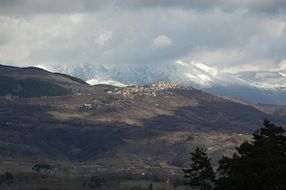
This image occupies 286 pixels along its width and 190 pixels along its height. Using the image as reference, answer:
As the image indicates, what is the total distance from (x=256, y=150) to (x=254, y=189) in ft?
18.5

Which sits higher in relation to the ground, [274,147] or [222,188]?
[274,147]

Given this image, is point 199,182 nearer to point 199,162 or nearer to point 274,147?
point 199,162

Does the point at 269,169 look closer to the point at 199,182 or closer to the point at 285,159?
the point at 285,159

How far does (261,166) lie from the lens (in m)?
92.8

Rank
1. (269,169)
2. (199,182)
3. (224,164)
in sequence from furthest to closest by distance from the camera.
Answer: (199,182), (224,164), (269,169)

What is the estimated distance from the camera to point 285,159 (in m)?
94.8

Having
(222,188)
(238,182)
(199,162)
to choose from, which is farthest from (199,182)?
(238,182)

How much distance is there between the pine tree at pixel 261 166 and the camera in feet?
299

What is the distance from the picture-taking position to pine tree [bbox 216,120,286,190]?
3588 inches

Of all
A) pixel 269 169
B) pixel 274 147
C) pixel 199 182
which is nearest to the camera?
pixel 269 169

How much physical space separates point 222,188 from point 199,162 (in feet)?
32.0

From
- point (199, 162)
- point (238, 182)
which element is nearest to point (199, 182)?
point (199, 162)

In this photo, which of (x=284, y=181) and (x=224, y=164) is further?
(x=224, y=164)

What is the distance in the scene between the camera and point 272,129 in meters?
102
